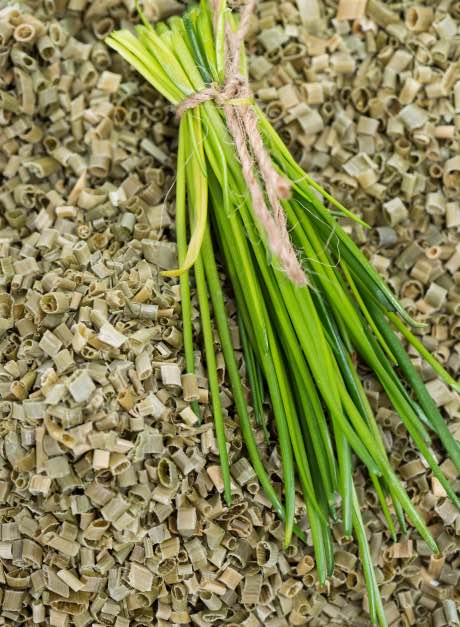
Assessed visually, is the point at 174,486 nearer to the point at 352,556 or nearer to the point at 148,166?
the point at 352,556

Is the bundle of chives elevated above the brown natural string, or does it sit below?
below

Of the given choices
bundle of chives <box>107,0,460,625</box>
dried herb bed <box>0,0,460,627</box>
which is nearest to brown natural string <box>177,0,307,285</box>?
bundle of chives <box>107,0,460,625</box>

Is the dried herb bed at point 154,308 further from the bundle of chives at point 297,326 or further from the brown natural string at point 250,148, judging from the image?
the brown natural string at point 250,148

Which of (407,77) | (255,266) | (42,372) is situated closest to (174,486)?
(42,372)

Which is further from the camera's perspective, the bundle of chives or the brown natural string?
the bundle of chives

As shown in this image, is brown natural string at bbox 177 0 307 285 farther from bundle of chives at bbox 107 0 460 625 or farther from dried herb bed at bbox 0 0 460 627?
dried herb bed at bbox 0 0 460 627

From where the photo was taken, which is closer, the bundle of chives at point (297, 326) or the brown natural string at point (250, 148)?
the brown natural string at point (250, 148)

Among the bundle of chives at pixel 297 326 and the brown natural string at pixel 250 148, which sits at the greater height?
the brown natural string at pixel 250 148

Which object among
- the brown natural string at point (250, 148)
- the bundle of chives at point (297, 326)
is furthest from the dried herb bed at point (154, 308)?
the brown natural string at point (250, 148)
